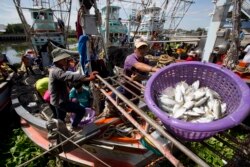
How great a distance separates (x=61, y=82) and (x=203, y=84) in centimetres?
267

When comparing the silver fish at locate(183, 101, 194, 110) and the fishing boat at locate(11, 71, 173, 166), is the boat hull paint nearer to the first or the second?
the fishing boat at locate(11, 71, 173, 166)

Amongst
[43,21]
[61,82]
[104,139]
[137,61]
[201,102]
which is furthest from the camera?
[43,21]

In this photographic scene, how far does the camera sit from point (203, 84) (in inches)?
85.4

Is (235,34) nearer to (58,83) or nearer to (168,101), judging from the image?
(168,101)

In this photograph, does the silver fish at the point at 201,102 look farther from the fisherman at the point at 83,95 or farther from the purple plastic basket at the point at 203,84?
the fisherman at the point at 83,95

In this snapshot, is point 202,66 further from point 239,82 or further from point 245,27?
point 245,27

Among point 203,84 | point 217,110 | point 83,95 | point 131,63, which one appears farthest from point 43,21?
point 217,110

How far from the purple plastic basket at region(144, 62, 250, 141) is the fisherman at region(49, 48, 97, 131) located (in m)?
1.46

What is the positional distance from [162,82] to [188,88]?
11.7 inches

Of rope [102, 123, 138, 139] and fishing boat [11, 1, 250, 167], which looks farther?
rope [102, 123, 138, 139]

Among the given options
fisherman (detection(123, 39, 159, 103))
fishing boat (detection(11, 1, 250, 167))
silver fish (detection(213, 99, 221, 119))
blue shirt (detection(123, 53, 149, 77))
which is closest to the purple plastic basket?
silver fish (detection(213, 99, 221, 119))

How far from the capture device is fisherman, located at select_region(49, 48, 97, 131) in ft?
10.6

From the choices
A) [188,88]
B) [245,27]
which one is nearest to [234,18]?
[188,88]

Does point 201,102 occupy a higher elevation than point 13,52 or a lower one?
higher
